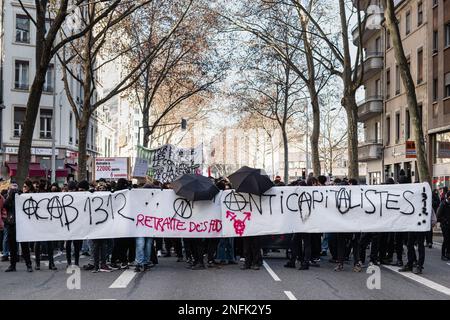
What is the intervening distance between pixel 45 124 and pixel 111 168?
64.5ft

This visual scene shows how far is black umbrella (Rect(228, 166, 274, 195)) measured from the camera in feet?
46.3

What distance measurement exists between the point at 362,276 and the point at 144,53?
28.6 metres

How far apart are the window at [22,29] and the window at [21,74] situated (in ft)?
5.27

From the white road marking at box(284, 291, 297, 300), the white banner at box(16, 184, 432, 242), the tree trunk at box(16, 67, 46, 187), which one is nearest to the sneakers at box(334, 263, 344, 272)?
the white banner at box(16, 184, 432, 242)

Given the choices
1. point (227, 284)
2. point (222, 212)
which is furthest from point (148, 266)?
point (227, 284)

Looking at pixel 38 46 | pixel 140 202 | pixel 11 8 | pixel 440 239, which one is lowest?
pixel 440 239

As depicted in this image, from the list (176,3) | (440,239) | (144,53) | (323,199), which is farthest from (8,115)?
(323,199)

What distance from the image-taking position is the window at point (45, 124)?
163 ft

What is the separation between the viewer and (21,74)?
48.9 metres

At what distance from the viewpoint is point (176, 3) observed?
33219mm

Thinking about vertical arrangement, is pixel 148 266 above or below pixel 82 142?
below

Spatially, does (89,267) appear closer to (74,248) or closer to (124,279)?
(74,248)

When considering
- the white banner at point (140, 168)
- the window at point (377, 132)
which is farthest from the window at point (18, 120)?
the window at point (377, 132)
